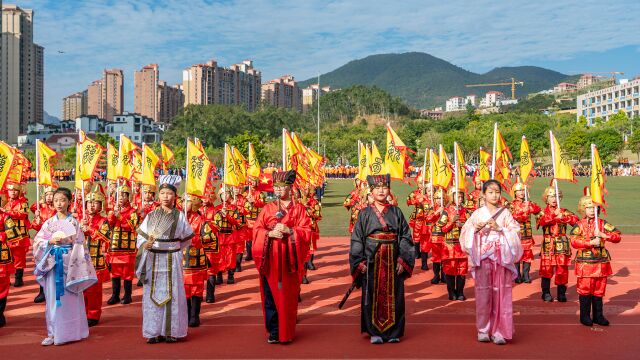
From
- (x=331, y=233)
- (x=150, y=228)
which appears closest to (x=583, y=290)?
(x=150, y=228)

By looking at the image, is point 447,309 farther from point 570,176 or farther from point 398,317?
point 570,176

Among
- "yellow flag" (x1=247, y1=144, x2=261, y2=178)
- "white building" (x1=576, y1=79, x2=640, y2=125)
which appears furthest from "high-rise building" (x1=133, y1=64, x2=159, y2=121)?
"yellow flag" (x1=247, y1=144, x2=261, y2=178)

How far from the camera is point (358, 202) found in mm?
12219

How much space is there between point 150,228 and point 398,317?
2.93m

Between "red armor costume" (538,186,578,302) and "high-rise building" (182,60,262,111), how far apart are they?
113 metres

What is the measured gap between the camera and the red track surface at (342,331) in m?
5.99

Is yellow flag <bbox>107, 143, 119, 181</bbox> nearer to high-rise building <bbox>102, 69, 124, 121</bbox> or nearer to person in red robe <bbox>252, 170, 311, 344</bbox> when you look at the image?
person in red robe <bbox>252, 170, 311, 344</bbox>

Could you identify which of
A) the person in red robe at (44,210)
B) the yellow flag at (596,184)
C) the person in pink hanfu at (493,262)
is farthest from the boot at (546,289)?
the person in red robe at (44,210)

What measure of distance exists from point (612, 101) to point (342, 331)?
116m

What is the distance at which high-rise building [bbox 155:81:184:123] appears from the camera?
134m

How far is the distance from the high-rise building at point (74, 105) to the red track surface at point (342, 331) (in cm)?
16562

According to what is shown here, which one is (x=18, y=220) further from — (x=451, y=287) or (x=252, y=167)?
(x=451, y=287)

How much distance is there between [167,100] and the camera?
13625 cm

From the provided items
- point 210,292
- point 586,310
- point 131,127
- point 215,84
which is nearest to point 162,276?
point 210,292
